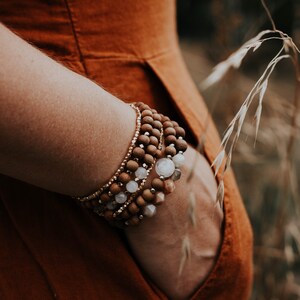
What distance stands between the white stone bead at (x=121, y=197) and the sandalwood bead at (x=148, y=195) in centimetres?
3

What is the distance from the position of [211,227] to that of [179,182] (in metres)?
0.11

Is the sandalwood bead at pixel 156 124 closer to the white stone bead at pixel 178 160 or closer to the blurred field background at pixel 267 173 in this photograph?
the white stone bead at pixel 178 160

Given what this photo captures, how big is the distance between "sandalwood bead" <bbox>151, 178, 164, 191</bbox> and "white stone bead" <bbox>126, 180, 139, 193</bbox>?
2cm

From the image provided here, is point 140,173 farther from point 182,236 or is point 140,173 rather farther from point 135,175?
point 182,236

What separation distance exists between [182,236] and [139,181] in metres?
0.12

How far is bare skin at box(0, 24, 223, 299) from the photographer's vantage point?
633mm

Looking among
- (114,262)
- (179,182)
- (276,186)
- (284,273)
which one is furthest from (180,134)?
(276,186)

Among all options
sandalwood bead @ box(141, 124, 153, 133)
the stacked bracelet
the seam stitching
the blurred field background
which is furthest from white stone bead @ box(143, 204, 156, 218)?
the blurred field background

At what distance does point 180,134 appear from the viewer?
794 mm

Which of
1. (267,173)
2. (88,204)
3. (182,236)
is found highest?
(88,204)

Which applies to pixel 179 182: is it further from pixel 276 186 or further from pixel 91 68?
pixel 276 186

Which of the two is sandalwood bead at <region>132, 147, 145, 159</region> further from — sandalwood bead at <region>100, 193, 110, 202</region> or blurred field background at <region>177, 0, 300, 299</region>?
blurred field background at <region>177, 0, 300, 299</region>

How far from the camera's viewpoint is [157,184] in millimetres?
736

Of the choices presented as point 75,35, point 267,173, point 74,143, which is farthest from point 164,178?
point 267,173
